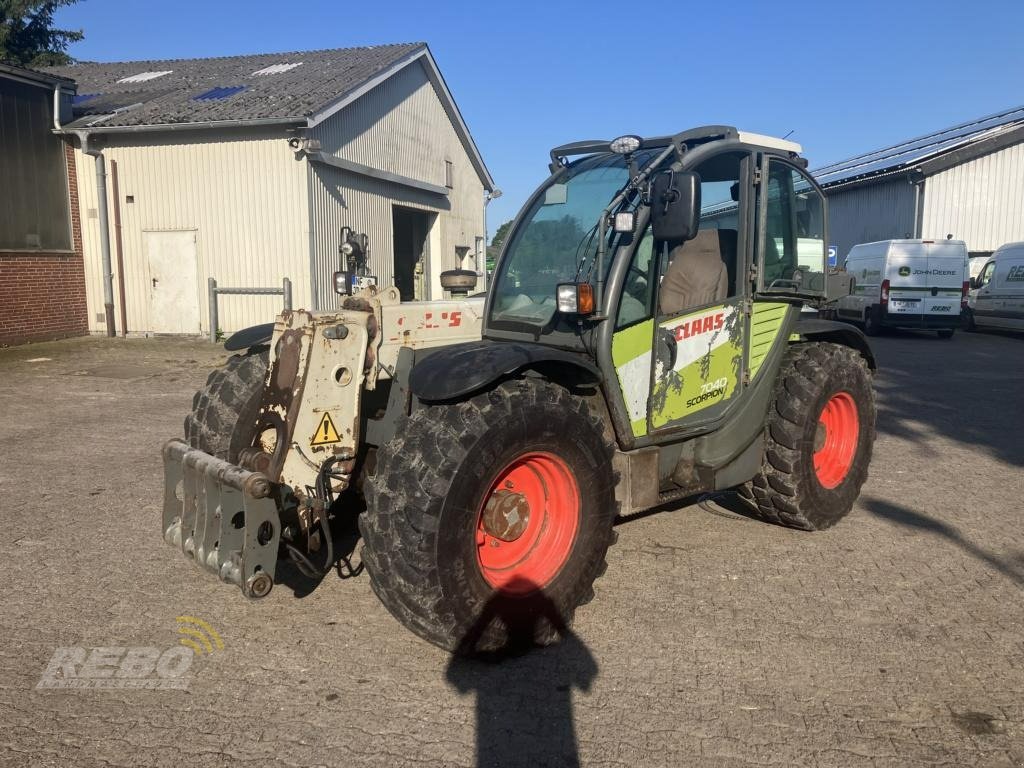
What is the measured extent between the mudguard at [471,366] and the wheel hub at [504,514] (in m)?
0.54

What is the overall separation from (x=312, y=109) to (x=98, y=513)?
10.9m

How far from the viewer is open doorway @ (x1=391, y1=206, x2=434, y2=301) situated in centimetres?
2166

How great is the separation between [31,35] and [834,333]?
106 ft

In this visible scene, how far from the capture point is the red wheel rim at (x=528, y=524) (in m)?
3.73

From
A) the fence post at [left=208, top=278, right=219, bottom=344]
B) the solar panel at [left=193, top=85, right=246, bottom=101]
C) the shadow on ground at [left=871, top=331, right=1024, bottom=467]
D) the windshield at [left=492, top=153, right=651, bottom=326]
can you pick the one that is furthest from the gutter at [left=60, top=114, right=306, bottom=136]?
the windshield at [left=492, top=153, right=651, bottom=326]

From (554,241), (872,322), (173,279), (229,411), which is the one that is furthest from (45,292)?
(872,322)

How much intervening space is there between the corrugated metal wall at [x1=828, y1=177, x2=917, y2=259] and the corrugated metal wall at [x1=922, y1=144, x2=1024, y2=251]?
28.1 inches

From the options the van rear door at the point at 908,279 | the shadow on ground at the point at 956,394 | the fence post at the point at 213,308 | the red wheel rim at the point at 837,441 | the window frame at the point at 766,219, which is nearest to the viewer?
the window frame at the point at 766,219

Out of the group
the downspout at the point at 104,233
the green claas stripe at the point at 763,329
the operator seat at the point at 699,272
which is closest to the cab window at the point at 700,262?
the operator seat at the point at 699,272

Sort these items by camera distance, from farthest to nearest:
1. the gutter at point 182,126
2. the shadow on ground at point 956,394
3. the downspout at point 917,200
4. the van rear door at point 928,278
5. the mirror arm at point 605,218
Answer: the downspout at point 917,200
the van rear door at point 928,278
the gutter at point 182,126
the shadow on ground at point 956,394
the mirror arm at point 605,218

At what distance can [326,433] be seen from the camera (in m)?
3.86

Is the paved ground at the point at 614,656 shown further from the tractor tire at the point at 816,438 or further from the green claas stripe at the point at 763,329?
the green claas stripe at the point at 763,329

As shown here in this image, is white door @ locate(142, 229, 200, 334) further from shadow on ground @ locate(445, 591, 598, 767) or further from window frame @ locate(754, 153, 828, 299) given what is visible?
shadow on ground @ locate(445, 591, 598, 767)

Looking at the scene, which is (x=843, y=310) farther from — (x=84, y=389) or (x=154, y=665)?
(x=154, y=665)
